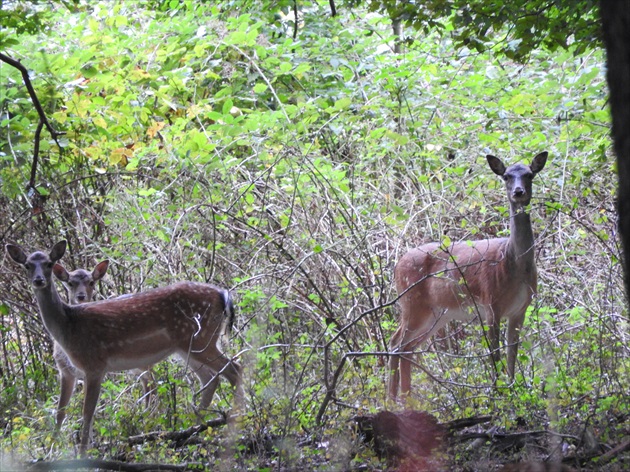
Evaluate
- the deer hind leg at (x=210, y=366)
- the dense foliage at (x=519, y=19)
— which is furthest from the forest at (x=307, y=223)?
the deer hind leg at (x=210, y=366)

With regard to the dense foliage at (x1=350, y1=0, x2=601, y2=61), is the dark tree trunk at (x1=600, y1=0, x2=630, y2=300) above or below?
below

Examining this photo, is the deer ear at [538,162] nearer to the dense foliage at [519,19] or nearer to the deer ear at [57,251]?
the dense foliage at [519,19]

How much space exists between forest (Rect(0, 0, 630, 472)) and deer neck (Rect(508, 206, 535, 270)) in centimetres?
24

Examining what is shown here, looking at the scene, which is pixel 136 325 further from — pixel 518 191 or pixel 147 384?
pixel 518 191

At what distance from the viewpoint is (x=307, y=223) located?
8359 millimetres

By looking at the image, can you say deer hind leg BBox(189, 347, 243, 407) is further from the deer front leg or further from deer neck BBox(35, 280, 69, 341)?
the deer front leg

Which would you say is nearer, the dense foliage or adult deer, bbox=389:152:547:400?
the dense foliage

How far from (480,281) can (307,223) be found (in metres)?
1.57

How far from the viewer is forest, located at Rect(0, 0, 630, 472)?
5.44 m

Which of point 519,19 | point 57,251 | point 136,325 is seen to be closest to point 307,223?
point 136,325

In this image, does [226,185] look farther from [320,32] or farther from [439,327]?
[320,32]

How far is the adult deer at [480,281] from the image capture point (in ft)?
24.8

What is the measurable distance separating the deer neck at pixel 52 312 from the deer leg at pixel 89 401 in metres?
0.43

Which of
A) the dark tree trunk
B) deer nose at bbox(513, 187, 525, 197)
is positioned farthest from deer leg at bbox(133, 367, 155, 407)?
the dark tree trunk
